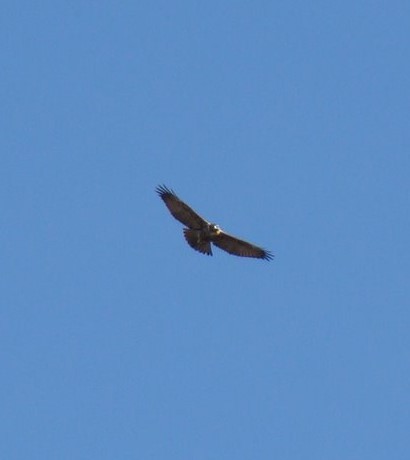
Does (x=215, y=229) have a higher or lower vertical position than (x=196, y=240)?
higher

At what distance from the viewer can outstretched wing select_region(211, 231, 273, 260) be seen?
48.2 m

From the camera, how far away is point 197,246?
4781cm

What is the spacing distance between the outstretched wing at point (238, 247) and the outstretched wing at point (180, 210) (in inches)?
23.5

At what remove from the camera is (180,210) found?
47.6 meters

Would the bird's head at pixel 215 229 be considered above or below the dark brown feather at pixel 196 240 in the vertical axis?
above

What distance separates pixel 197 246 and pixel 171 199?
129 cm

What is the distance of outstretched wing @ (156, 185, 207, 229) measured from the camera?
47.4 meters

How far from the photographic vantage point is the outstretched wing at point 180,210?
47438mm

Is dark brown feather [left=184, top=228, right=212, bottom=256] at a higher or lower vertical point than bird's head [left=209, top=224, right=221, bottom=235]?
lower

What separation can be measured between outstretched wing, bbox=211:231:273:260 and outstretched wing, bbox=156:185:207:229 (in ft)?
1.96

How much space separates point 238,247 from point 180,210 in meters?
1.93

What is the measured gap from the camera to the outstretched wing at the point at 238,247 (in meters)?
48.2

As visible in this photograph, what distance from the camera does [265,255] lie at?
160 ft

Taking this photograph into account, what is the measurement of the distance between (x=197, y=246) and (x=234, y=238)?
100cm
